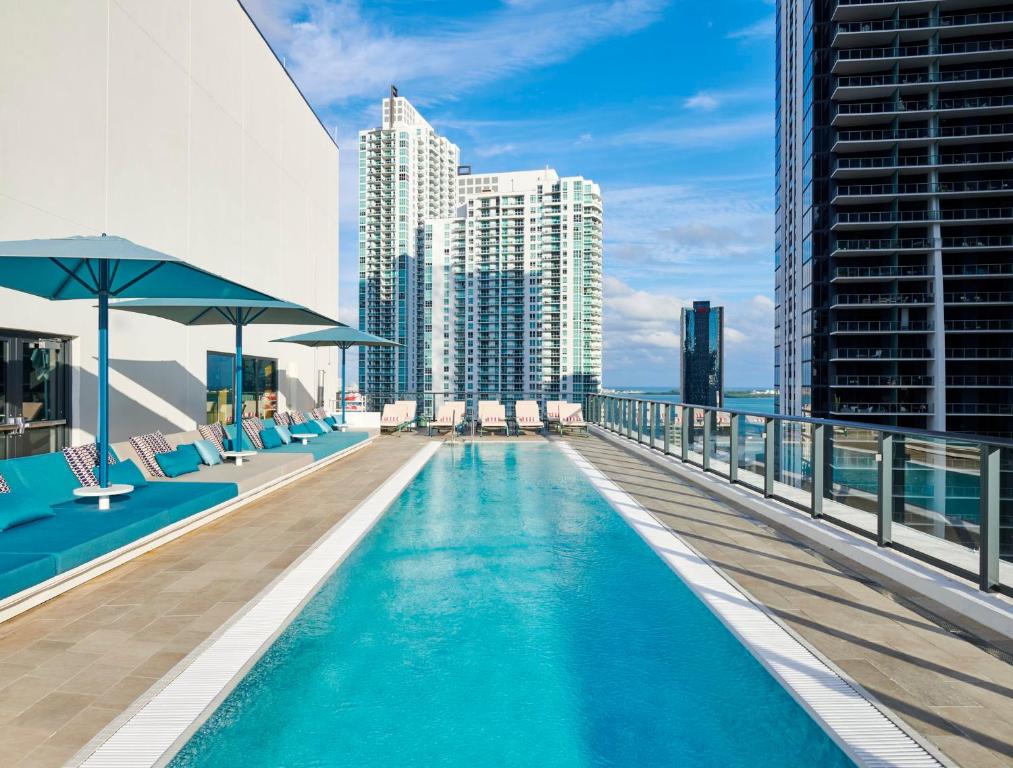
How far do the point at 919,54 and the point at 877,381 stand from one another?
65.1 feet

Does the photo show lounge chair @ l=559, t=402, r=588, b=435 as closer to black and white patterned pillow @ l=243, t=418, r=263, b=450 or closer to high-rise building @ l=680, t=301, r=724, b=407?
black and white patterned pillow @ l=243, t=418, r=263, b=450

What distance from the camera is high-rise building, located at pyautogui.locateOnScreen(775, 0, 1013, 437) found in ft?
115

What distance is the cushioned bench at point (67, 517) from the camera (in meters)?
3.80

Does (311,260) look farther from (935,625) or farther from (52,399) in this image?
(935,625)

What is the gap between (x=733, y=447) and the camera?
7.59 metres

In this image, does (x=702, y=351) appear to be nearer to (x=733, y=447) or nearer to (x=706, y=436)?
(x=706, y=436)

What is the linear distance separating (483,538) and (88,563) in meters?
3.08

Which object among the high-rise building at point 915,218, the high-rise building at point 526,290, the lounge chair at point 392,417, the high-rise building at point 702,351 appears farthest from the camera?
the high-rise building at point 702,351

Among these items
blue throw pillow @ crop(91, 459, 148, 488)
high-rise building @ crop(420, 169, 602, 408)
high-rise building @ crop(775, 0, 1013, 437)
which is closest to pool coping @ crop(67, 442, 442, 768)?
blue throw pillow @ crop(91, 459, 148, 488)

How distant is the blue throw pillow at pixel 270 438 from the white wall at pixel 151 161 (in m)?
1.28

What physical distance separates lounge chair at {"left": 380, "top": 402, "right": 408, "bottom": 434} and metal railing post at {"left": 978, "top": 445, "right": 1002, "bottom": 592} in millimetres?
13677

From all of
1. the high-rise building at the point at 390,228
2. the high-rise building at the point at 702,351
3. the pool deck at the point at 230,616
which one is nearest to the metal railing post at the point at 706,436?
the pool deck at the point at 230,616

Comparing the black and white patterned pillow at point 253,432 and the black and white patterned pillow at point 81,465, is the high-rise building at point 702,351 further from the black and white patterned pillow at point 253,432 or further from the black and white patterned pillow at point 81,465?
the black and white patterned pillow at point 81,465

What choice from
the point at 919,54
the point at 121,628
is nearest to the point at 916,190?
the point at 919,54
